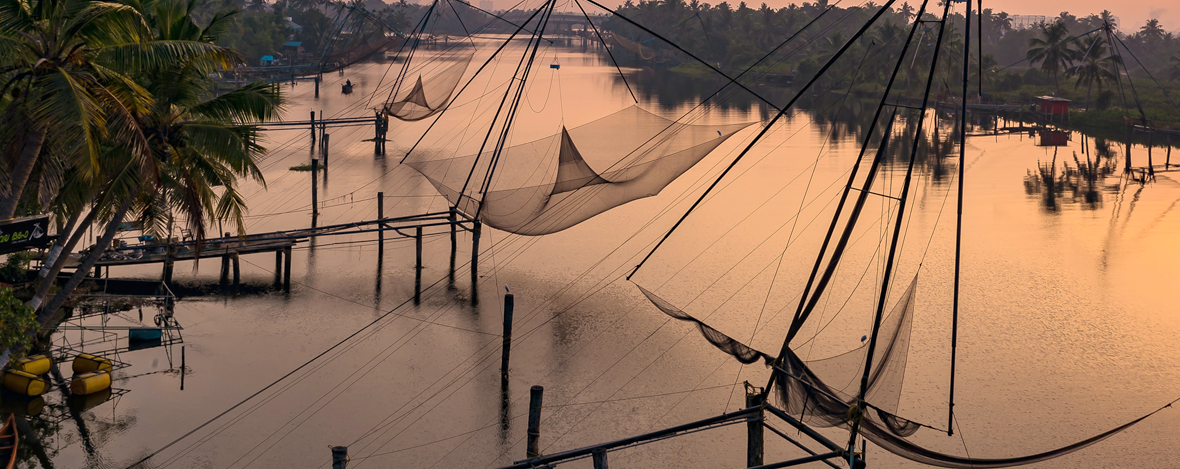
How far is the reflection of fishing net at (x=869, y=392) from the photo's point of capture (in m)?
13.2

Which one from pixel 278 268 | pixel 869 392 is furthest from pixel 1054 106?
pixel 869 392

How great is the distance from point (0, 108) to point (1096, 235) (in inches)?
1352

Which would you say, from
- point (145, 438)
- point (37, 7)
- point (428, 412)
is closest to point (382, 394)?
point (428, 412)

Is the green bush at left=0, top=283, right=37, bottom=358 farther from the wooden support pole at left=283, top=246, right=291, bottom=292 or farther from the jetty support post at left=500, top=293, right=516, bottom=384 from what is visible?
the wooden support pole at left=283, top=246, right=291, bottom=292

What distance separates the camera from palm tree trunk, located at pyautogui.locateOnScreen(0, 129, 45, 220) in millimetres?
14469

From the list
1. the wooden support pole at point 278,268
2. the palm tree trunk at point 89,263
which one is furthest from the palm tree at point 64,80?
the wooden support pole at point 278,268

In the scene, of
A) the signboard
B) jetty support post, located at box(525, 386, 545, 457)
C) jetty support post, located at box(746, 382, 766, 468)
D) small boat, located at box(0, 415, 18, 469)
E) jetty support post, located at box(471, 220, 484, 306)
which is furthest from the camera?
jetty support post, located at box(471, 220, 484, 306)

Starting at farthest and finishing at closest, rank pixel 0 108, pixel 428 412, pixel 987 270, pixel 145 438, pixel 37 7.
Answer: pixel 987 270, pixel 428 412, pixel 145 438, pixel 0 108, pixel 37 7

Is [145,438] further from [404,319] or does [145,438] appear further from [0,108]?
[404,319]

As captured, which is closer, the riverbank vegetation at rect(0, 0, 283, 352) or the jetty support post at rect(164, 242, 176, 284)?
the riverbank vegetation at rect(0, 0, 283, 352)

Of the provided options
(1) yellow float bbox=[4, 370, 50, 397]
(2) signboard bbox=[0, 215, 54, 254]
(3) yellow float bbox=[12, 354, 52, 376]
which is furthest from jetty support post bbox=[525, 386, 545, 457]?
(3) yellow float bbox=[12, 354, 52, 376]

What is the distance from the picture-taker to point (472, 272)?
27906 millimetres

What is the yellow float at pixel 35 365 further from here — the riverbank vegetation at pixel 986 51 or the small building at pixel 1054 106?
the small building at pixel 1054 106

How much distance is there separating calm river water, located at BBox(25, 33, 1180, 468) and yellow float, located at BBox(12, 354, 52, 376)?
1767 mm
